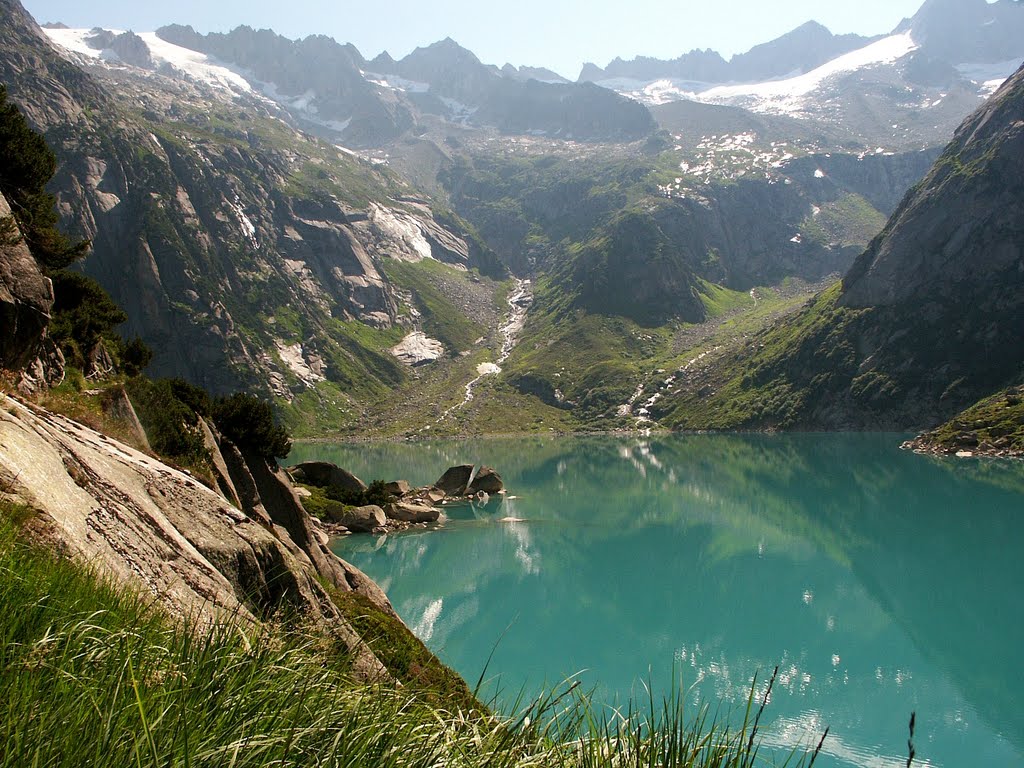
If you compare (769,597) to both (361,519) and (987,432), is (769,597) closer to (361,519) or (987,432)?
(361,519)

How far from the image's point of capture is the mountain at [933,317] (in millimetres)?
161875

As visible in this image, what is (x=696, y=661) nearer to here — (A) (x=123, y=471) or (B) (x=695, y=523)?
(A) (x=123, y=471)

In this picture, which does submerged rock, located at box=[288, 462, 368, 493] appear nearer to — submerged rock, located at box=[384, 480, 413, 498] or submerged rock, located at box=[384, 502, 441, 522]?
submerged rock, located at box=[384, 480, 413, 498]

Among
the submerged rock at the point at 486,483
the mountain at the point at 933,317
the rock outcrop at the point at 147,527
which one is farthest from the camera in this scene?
the mountain at the point at 933,317

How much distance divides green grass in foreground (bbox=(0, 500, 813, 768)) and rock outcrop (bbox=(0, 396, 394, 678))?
0.62 m

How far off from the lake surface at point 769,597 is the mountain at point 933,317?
77907mm

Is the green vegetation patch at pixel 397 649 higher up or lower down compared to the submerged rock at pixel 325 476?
higher up

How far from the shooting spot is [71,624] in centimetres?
472

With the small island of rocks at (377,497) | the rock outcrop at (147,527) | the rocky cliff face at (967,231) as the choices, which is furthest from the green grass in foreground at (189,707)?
the rocky cliff face at (967,231)

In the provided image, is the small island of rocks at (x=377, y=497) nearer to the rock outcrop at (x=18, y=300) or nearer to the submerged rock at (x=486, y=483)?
the submerged rock at (x=486, y=483)

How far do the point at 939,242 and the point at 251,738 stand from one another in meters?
221

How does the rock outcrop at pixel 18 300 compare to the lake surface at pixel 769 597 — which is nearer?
the rock outcrop at pixel 18 300

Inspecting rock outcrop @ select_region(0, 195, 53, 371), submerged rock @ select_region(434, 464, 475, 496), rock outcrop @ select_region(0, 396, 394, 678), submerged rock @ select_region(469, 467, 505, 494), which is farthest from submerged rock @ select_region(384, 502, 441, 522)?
rock outcrop @ select_region(0, 195, 53, 371)

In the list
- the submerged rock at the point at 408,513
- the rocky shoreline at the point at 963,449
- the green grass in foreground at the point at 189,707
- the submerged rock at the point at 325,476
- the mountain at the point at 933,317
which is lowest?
the submerged rock at the point at 325,476
